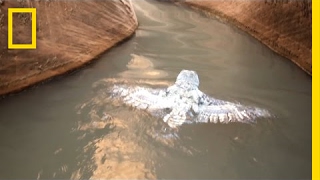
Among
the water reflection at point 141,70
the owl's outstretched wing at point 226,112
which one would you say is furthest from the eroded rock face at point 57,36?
the owl's outstretched wing at point 226,112

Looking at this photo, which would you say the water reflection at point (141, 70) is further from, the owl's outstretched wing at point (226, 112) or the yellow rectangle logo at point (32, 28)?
the yellow rectangle logo at point (32, 28)

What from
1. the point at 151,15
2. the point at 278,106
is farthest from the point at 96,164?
the point at 151,15

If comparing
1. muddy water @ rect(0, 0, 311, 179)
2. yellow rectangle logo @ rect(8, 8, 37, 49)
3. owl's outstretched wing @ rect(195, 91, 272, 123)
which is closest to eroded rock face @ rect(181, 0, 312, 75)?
muddy water @ rect(0, 0, 311, 179)

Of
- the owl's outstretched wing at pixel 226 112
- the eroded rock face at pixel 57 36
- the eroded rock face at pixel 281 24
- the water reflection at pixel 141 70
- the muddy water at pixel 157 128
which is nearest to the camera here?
the muddy water at pixel 157 128

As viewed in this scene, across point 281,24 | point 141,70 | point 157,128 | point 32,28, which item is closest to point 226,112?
point 157,128

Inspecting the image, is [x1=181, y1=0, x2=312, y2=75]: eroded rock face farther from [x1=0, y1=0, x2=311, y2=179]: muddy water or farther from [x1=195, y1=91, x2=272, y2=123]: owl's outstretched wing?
[x1=195, y1=91, x2=272, y2=123]: owl's outstretched wing

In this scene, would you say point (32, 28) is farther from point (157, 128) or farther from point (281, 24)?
point (281, 24)
